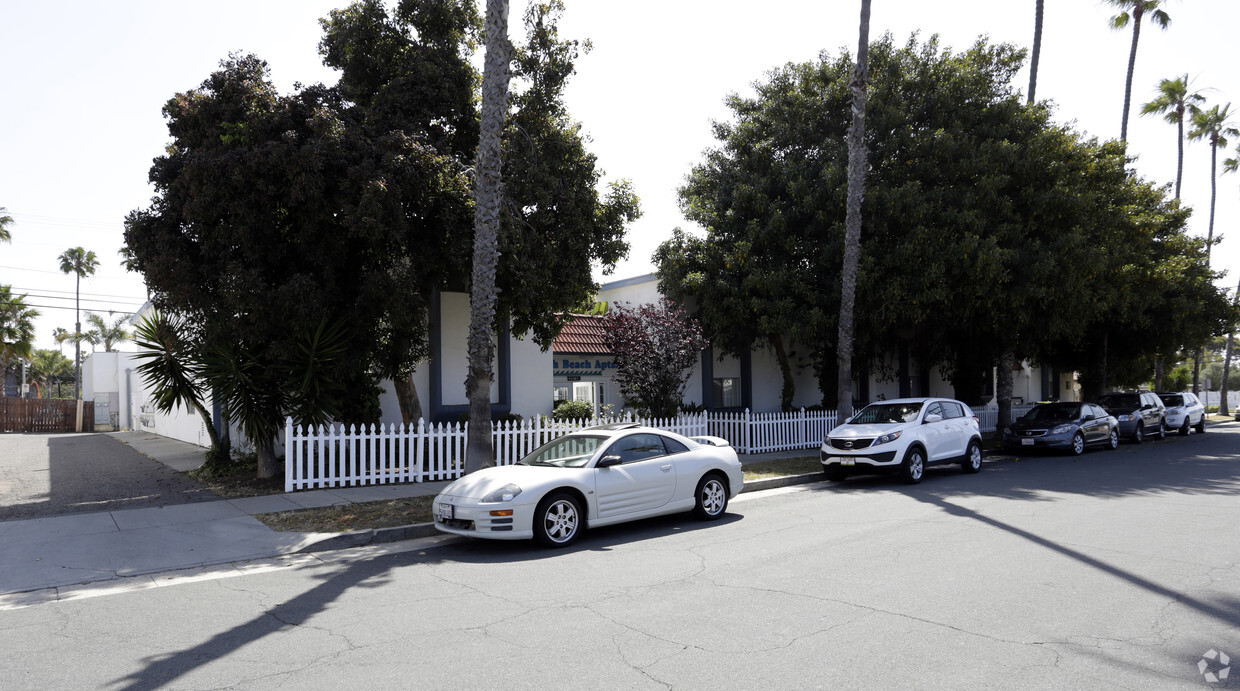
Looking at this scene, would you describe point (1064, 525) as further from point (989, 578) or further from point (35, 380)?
point (35, 380)

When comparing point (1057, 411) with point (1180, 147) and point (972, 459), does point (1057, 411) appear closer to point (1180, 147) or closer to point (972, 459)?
point (972, 459)

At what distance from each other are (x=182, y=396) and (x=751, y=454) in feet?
41.1

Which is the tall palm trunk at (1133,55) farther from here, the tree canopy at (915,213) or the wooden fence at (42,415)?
the wooden fence at (42,415)

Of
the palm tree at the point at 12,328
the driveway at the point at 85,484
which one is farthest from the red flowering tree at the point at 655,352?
the palm tree at the point at 12,328

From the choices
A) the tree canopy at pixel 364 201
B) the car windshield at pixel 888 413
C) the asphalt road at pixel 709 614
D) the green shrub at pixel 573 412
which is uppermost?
the tree canopy at pixel 364 201

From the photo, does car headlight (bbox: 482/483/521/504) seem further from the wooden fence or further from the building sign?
the wooden fence

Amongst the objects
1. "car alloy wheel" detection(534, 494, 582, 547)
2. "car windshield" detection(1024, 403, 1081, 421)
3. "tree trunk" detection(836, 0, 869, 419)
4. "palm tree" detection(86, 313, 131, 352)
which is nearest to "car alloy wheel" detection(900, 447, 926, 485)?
"tree trunk" detection(836, 0, 869, 419)

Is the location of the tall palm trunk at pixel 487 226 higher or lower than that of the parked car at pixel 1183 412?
higher

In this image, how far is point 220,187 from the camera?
37.7ft

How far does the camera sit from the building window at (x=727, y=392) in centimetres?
2278

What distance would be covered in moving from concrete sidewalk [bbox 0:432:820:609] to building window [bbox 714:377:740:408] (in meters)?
13.0

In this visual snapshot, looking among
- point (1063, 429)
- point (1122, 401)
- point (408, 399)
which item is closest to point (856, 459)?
point (1063, 429)

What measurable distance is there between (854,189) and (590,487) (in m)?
11.0

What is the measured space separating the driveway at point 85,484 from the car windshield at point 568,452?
5858 mm
